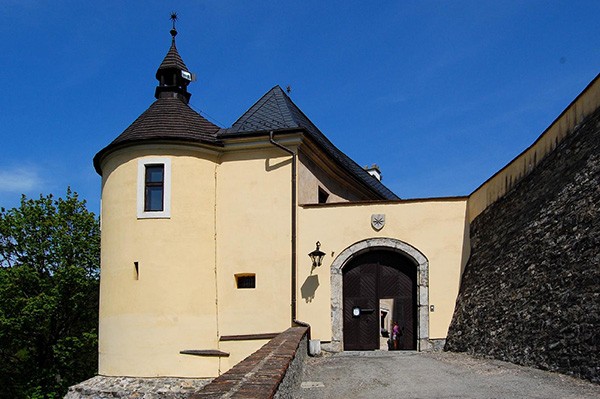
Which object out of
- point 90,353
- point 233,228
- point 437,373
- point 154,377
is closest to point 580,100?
point 437,373

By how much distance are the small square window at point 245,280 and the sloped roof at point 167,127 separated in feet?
11.6

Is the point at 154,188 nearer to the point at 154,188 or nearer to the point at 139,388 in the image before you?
the point at 154,188

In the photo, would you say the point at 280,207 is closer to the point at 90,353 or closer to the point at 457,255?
the point at 457,255

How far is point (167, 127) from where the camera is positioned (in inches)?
607

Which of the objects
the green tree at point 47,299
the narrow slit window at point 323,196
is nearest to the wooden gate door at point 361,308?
the narrow slit window at point 323,196

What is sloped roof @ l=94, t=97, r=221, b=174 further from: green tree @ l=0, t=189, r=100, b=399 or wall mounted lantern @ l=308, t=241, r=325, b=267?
green tree @ l=0, t=189, r=100, b=399

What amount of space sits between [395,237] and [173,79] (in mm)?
8552

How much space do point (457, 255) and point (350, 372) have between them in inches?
209

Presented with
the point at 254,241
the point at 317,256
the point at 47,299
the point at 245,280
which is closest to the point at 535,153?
the point at 317,256

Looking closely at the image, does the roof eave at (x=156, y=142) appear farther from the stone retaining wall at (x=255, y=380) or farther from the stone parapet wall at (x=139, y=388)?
the stone retaining wall at (x=255, y=380)

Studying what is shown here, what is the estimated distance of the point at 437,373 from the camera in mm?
9922

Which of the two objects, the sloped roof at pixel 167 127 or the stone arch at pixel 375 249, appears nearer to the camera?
the stone arch at pixel 375 249

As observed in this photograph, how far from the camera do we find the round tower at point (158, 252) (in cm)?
1451

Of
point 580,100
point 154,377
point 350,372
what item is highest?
point 580,100
